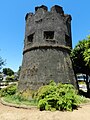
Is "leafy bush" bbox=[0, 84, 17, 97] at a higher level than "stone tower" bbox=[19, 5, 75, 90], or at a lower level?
lower

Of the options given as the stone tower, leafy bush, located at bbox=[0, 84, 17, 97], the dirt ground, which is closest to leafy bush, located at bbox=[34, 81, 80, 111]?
the dirt ground

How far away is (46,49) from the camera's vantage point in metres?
17.3

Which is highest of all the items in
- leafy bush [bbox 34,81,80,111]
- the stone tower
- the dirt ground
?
the stone tower

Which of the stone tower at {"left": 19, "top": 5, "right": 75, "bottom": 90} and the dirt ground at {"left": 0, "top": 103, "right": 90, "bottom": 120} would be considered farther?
the stone tower at {"left": 19, "top": 5, "right": 75, "bottom": 90}

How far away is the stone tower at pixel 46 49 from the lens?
16562mm

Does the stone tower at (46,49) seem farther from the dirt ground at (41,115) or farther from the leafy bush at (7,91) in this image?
the dirt ground at (41,115)

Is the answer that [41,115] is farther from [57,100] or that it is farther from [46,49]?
[46,49]

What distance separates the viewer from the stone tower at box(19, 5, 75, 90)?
16.6 metres

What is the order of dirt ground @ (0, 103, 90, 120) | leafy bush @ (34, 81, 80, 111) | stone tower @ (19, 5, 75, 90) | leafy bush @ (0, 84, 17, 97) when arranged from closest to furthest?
dirt ground @ (0, 103, 90, 120)
leafy bush @ (34, 81, 80, 111)
stone tower @ (19, 5, 75, 90)
leafy bush @ (0, 84, 17, 97)

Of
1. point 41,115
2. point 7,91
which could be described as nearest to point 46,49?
point 7,91

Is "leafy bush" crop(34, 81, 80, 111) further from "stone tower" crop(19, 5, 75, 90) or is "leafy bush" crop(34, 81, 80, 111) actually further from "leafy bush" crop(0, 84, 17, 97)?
"leafy bush" crop(0, 84, 17, 97)

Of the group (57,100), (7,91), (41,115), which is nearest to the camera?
(41,115)

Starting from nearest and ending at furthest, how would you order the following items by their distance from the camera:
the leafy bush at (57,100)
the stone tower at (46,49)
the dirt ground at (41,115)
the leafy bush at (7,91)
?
the dirt ground at (41,115), the leafy bush at (57,100), the stone tower at (46,49), the leafy bush at (7,91)

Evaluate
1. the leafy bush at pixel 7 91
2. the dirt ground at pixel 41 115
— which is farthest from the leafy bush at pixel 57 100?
the leafy bush at pixel 7 91
